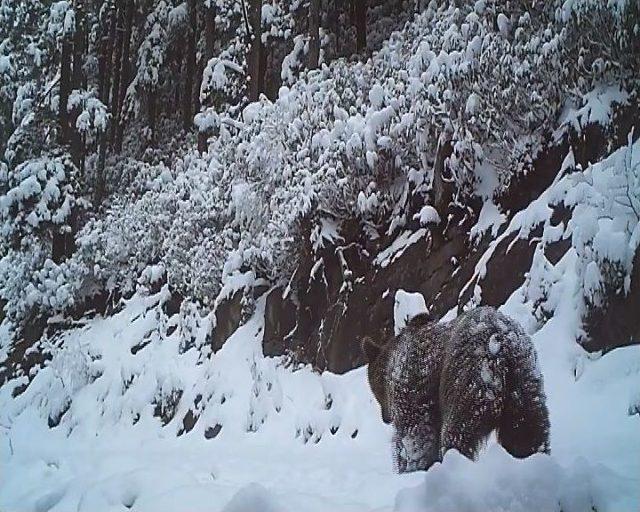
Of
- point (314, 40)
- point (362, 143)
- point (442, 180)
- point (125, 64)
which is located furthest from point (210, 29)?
point (442, 180)

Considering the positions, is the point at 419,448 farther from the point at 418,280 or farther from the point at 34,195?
the point at 34,195

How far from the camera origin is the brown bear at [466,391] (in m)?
2.03

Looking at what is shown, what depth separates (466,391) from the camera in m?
2.09

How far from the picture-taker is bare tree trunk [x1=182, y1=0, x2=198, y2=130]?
5.80m

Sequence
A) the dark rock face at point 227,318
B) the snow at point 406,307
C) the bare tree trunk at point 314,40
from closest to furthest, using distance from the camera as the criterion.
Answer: the snow at point 406,307 → the dark rock face at point 227,318 → the bare tree trunk at point 314,40

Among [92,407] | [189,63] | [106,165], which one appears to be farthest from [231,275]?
[189,63]

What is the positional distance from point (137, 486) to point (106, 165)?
3.34m

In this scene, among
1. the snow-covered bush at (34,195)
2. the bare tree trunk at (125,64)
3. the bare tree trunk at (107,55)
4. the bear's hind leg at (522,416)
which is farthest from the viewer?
the bare tree trunk at (125,64)

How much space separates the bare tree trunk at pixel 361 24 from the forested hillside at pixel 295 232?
0.03m

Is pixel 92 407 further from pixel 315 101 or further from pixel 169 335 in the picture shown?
pixel 315 101

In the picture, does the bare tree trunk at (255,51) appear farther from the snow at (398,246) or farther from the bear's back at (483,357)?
the bear's back at (483,357)

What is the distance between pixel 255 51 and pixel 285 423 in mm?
3981

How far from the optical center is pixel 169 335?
4211 millimetres

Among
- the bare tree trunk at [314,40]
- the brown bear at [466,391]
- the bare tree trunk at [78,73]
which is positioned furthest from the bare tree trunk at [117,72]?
the brown bear at [466,391]
